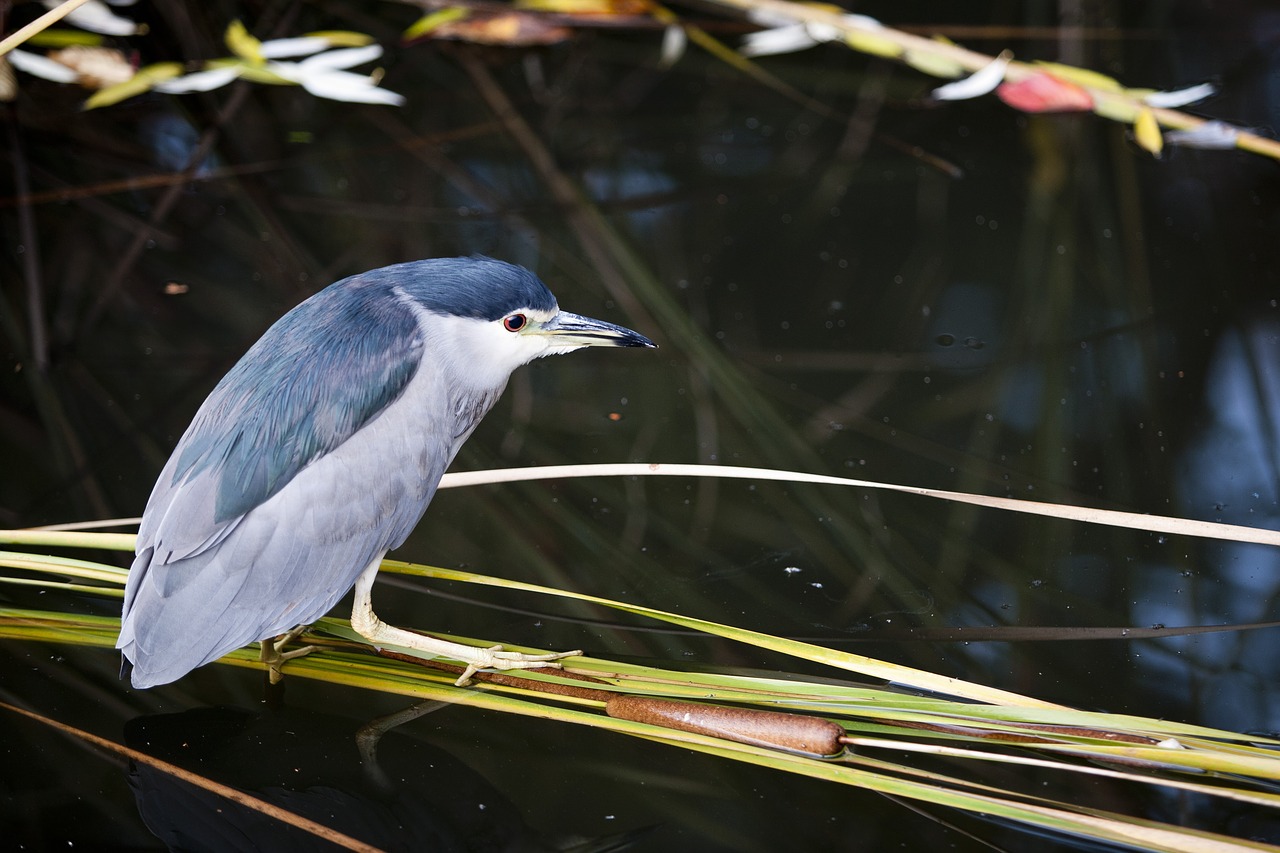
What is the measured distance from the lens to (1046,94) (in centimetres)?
367

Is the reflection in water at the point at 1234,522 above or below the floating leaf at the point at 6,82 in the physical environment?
Answer: above

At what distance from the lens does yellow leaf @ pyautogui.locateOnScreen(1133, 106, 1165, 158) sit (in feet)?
11.5

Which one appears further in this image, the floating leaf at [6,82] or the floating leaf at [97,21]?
the floating leaf at [97,21]

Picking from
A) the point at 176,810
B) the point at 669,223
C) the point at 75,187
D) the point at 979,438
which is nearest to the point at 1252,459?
the point at 979,438

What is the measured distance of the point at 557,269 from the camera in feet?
10.0

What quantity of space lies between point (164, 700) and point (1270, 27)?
423 cm

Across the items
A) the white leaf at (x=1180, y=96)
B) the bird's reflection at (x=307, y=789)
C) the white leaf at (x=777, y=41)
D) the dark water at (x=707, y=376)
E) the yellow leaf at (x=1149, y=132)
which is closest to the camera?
the bird's reflection at (x=307, y=789)

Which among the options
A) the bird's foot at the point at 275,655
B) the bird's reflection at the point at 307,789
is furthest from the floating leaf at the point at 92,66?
the bird's reflection at the point at 307,789

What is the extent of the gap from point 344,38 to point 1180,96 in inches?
108

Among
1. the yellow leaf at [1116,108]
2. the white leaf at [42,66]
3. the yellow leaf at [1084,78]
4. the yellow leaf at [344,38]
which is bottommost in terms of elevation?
the white leaf at [42,66]

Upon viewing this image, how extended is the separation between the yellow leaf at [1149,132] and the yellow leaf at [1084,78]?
16 centimetres

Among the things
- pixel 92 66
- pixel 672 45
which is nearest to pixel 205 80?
pixel 92 66

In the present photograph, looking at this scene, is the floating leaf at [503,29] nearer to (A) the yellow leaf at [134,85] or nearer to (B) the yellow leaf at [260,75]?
(B) the yellow leaf at [260,75]

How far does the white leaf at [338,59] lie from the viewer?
12.1 ft
